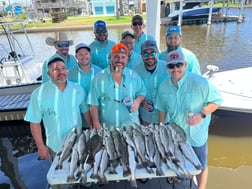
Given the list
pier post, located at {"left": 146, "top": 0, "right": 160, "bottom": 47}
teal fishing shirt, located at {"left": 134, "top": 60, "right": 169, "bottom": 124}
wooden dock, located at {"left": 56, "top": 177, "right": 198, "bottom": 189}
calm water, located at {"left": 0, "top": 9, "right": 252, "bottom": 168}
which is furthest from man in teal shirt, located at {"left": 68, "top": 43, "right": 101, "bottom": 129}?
calm water, located at {"left": 0, "top": 9, "right": 252, "bottom": 168}

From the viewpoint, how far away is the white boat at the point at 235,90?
5441 mm

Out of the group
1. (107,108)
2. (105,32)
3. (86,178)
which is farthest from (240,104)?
(86,178)

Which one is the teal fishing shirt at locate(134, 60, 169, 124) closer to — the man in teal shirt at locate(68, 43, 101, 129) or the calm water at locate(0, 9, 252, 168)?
the man in teal shirt at locate(68, 43, 101, 129)

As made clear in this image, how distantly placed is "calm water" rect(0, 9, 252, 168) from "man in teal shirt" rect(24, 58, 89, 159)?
3.51 meters

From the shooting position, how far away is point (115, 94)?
2641 millimetres

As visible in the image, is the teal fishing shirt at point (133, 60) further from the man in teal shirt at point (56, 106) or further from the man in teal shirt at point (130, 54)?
the man in teal shirt at point (56, 106)

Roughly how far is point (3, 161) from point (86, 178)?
4.25 metres

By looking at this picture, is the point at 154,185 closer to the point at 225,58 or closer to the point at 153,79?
the point at 153,79

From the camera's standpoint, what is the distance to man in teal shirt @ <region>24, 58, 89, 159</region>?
8.04 ft

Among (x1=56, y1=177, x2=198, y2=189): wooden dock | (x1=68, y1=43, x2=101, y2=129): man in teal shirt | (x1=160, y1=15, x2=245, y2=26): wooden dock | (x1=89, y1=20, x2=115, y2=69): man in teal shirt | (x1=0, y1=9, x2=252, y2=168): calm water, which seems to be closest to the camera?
(x1=56, y1=177, x2=198, y2=189): wooden dock

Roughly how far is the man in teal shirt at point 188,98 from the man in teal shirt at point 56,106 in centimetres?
90

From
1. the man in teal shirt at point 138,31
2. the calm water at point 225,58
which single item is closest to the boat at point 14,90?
the man in teal shirt at point 138,31

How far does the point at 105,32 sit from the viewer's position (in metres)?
3.78

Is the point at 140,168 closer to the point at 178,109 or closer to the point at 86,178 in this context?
the point at 86,178
